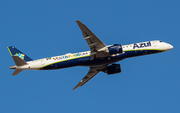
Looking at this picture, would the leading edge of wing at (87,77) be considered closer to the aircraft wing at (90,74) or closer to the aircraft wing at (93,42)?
the aircraft wing at (90,74)

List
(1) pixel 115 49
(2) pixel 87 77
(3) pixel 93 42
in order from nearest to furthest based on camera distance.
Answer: (3) pixel 93 42, (1) pixel 115 49, (2) pixel 87 77

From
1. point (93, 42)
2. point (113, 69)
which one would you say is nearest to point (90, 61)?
point (93, 42)

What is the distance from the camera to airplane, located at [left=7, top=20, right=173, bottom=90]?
52469mm

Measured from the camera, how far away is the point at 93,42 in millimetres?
51875

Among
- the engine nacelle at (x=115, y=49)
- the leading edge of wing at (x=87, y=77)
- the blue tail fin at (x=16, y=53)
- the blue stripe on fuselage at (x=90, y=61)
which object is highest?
the blue tail fin at (x=16, y=53)

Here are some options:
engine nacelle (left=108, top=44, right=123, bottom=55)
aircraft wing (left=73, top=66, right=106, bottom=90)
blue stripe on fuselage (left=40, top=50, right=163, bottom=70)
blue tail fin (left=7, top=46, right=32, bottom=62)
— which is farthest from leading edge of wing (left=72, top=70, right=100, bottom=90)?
blue tail fin (left=7, top=46, right=32, bottom=62)

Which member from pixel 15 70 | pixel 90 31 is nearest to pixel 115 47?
pixel 90 31

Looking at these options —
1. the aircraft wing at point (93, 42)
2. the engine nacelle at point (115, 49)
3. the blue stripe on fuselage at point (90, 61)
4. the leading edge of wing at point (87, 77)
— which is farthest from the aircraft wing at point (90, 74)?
the engine nacelle at point (115, 49)

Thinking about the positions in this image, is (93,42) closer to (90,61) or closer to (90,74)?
(90,61)

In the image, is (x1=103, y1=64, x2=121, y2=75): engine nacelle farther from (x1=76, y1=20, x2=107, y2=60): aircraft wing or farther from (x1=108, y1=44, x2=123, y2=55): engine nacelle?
(x1=108, y1=44, x2=123, y2=55): engine nacelle

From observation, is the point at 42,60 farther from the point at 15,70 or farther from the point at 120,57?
the point at 120,57

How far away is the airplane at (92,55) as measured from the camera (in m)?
52.5

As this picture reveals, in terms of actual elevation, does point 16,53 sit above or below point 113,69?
above

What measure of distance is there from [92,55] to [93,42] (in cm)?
324
